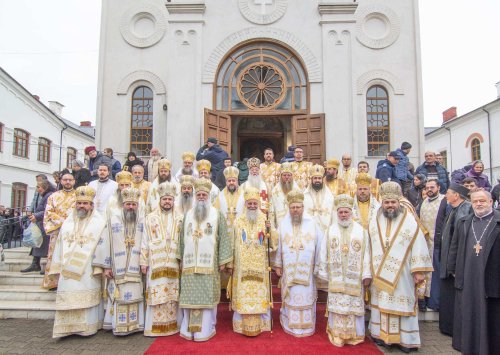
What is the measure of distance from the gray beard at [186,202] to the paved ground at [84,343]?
6.07ft

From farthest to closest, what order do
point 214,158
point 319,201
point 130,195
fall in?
point 214,158 < point 319,201 < point 130,195

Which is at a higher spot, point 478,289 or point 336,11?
point 336,11

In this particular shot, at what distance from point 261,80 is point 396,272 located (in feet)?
26.9

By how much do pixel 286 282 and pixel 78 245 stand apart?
9.59 ft

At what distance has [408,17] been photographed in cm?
1182

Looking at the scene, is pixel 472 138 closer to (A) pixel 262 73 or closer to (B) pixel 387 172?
(A) pixel 262 73

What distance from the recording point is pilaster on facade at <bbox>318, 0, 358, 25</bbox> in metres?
11.0

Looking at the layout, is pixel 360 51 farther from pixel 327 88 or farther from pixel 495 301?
pixel 495 301

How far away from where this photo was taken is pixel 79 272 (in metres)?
4.98

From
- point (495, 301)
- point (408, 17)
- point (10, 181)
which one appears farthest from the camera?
point (10, 181)

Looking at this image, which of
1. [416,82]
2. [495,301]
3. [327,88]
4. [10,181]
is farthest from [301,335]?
[10,181]

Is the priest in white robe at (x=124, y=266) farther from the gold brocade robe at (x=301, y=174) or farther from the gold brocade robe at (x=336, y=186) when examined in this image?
the gold brocade robe at (x=301, y=174)

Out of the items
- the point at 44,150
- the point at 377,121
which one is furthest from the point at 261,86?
the point at 44,150

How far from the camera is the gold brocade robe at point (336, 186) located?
7.06m
